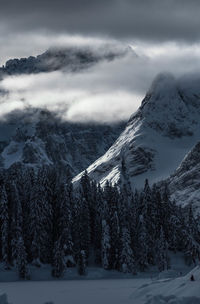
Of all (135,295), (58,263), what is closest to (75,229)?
(58,263)

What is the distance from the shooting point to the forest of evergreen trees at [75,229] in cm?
9125

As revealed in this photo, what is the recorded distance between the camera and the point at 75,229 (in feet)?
324

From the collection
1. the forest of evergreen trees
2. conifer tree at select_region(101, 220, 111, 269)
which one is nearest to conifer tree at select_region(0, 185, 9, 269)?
the forest of evergreen trees

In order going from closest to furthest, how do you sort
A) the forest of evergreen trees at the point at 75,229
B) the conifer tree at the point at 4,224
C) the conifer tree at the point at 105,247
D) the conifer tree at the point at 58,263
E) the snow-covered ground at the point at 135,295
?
the snow-covered ground at the point at 135,295, the conifer tree at the point at 58,263, the conifer tree at the point at 4,224, the forest of evergreen trees at the point at 75,229, the conifer tree at the point at 105,247

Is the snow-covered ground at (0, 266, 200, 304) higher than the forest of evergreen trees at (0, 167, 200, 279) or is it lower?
lower

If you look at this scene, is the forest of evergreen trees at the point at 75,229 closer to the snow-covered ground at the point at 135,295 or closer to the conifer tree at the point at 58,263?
the conifer tree at the point at 58,263

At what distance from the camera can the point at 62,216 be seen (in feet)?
317

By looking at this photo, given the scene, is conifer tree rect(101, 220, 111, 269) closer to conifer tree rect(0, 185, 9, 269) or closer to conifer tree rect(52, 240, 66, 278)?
conifer tree rect(52, 240, 66, 278)

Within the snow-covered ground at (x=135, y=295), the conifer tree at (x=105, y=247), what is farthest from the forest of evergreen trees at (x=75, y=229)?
the snow-covered ground at (x=135, y=295)

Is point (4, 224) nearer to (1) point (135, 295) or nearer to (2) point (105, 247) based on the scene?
(2) point (105, 247)

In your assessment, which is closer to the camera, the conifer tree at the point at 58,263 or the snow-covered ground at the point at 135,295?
the snow-covered ground at the point at 135,295

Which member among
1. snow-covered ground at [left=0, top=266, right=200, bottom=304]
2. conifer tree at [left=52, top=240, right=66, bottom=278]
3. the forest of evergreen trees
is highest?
the forest of evergreen trees

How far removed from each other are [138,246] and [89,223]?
9.91 metres

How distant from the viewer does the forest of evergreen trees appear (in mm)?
91250
